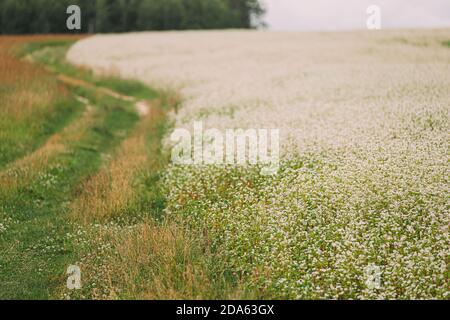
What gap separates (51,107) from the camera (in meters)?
18.7

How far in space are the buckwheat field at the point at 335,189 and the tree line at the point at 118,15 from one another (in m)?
55.7

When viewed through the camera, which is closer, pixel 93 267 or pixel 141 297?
pixel 141 297

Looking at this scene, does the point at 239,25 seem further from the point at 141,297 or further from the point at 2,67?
the point at 141,297

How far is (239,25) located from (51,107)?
81.0 meters

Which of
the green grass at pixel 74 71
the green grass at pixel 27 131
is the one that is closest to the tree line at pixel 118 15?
the green grass at pixel 74 71

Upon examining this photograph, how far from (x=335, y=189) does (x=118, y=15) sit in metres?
75.6

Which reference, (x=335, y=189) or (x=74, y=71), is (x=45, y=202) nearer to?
(x=335, y=189)

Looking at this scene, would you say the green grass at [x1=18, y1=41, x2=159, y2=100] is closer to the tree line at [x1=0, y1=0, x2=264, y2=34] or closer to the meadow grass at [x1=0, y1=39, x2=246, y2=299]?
the meadow grass at [x1=0, y1=39, x2=246, y2=299]

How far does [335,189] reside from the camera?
30.6ft

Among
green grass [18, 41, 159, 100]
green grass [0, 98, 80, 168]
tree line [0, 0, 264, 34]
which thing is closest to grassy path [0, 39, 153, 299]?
green grass [0, 98, 80, 168]

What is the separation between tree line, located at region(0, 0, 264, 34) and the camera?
67.8m

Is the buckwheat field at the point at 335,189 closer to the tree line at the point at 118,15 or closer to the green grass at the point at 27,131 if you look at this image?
the green grass at the point at 27,131
